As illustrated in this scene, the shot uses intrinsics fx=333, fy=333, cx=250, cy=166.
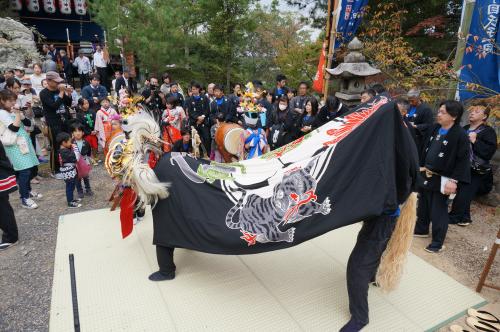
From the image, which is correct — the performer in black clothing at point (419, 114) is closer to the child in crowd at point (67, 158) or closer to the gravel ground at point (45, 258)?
the gravel ground at point (45, 258)

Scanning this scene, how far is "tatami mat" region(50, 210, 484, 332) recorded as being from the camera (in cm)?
301

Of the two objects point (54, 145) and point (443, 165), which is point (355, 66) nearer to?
point (443, 165)

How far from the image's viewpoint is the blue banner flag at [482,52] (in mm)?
5387

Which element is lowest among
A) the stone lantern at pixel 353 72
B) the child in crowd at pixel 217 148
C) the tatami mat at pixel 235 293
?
the tatami mat at pixel 235 293

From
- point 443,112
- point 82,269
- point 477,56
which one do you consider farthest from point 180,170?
point 477,56

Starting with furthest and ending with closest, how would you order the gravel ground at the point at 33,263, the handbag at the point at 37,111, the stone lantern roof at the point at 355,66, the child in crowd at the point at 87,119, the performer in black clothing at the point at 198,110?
1. the performer in black clothing at the point at 198,110
2. the child in crowd at the point at 87,119
3. the handbag at the point at 37,111
4. the stone lantern roof at the point at 355,66
5. the gravel ground at the point at 33,263

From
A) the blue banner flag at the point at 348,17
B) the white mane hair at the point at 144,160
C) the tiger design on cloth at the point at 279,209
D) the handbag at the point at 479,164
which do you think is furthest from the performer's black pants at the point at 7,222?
the blue banner flag at the point at 348,17

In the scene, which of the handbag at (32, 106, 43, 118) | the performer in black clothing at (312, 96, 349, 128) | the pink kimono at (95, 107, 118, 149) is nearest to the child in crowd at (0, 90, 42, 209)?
the handbag at (32, 106, 43, 118)

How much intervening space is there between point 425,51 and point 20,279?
9441 millimetres

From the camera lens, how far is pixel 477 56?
5621 millimetres

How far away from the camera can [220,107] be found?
7.37 meters

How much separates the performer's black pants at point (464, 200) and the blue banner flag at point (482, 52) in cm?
135

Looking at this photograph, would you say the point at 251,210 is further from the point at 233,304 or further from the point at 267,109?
the point at 267,109

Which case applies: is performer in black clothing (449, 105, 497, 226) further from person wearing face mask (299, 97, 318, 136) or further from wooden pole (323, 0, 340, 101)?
wooden pole (323, 0, 340, 101)
